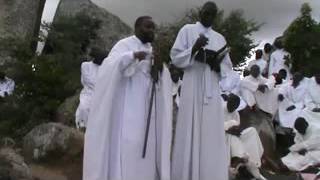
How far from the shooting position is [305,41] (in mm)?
18375

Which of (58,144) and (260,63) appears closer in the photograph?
(58,144)

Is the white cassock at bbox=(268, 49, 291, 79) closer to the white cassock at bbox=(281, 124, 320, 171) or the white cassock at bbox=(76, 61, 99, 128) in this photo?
the white cassock at bbox=(281, 124, 320, 171)

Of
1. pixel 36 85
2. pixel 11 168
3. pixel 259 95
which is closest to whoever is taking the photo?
pixel 11 168

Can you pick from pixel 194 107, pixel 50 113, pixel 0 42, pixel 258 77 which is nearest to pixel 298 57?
pixel 258 77

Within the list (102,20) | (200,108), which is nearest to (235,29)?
(102,20)

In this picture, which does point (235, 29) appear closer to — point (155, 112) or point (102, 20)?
point (102, 20)

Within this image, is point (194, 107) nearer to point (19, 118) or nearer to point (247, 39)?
point (19, 118)

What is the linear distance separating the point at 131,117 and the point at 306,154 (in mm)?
5731

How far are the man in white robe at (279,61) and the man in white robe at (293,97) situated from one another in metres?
1.86

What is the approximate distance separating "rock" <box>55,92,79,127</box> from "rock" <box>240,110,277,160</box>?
4001 millimetres

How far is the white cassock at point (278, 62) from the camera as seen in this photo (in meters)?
18.8

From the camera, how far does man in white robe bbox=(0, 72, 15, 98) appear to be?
1838 centimetres

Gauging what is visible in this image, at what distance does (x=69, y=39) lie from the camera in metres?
21.7

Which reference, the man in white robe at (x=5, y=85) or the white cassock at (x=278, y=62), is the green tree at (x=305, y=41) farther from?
the man in white robe at (x=5, y=85)
